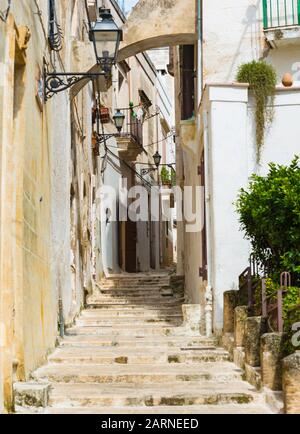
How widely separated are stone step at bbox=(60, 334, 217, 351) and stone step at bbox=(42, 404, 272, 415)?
3454 mm

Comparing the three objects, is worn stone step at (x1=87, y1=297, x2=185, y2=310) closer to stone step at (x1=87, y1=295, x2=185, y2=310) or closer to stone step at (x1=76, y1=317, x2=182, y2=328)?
stone step at (x1=87, y1=295, x2=185, y2=310)

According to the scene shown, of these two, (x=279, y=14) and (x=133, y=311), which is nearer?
(x=279, y=14)

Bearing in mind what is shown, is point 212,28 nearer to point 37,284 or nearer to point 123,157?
point 37,284

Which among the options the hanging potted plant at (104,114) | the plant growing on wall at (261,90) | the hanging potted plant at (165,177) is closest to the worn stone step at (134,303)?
the plant growing on wall at (261,90)

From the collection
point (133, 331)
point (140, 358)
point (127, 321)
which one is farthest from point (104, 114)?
point (140, 358)

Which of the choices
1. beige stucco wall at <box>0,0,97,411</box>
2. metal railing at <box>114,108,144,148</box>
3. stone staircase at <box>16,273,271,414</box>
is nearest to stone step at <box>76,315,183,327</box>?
stone staircase at <box>16,273,271,414</box>

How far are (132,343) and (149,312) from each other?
3876mm

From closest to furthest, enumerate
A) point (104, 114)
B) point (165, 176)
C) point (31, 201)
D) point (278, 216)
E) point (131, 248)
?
point (278, 216) < point (31, 201) < point (104, 114) < point (131, 248) < point (165, 176)

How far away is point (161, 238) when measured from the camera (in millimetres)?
36938

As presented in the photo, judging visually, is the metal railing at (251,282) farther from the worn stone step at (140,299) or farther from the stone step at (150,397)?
the worn stone step at (140,299)

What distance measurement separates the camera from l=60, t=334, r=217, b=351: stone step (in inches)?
490

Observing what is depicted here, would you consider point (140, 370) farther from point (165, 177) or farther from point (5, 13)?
point (165, 177)

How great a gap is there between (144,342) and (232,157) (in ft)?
Result: 10.3

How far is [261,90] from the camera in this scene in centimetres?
1391
